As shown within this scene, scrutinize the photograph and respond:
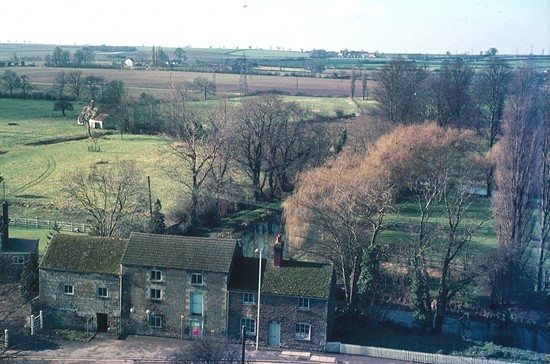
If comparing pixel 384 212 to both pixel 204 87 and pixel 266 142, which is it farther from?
pixel 204 87

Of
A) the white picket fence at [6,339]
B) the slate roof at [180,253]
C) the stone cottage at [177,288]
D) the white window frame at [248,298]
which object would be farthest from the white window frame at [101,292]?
the white window frame at [248,298]

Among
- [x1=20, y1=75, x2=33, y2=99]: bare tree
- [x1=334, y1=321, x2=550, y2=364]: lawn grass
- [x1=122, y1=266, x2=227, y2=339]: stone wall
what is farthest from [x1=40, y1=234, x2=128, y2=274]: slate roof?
[x1=20, y1=75, x2=33, y2=99]: bare tree

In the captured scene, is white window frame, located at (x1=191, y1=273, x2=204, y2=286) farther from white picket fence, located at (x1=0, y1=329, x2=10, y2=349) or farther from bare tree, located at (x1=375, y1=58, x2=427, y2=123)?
bare tree, located at (x1=375, y1=58, x2=427, y2=123)

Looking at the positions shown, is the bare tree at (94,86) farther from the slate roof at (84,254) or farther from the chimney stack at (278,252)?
the chimney stack at (278,252)

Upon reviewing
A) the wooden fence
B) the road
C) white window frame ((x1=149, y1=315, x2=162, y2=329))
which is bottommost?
the road

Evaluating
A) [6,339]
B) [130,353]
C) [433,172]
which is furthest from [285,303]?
[433,172]

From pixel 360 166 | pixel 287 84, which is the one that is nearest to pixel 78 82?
pixel 287 84

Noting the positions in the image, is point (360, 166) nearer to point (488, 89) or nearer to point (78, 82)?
point (488, 89)
